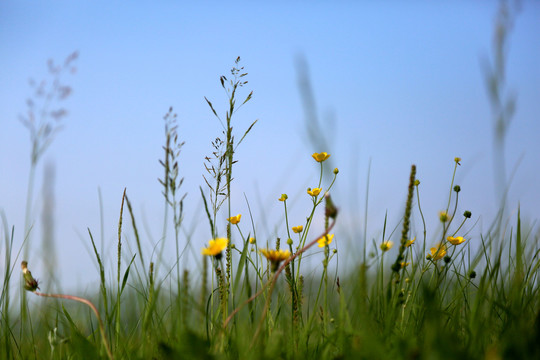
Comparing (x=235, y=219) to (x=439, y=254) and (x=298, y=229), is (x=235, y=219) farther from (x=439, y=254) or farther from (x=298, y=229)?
(x=439, y=254)

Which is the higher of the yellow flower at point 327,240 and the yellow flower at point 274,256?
the yellow flower at point 327,240

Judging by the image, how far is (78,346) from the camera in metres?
2.06

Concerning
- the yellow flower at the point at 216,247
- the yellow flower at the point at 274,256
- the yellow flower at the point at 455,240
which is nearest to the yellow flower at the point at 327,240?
the yellow flower at the point at 274,256

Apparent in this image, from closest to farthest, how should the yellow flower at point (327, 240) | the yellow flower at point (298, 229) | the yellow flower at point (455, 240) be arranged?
1. the yellow flower at point (327, 240)
2. the yellow flower at point (298, 229)
3. the yellow flower at point (455, 240)

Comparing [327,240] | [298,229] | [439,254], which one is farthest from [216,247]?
[439,254]

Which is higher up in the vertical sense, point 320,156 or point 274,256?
point 320,156

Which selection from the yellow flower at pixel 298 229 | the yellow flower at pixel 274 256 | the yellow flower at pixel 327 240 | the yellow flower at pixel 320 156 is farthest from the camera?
the yellow flower at pixel 298 229

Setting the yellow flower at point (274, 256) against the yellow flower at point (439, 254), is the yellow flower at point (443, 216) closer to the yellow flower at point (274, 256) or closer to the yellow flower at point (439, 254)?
the yellow flower at point (439, 254)

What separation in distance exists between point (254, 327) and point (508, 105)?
6.13 ft

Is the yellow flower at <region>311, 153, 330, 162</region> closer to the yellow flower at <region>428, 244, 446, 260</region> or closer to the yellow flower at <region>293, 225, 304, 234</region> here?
the yellow flower at <region>293, 225, 304, 234</region>

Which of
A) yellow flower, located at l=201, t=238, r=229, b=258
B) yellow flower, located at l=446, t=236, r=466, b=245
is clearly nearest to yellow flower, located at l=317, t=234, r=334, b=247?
yellow flower, located at l=201, t=238, r=229, b=258

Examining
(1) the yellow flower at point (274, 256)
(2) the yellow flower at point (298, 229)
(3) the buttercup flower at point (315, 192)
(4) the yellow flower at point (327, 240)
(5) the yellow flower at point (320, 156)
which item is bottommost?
(1) the yellow flower at point (274, 256)

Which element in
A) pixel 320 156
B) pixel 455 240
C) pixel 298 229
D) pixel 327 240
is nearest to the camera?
pixel 327 240

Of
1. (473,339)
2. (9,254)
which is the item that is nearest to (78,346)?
(9,254)
